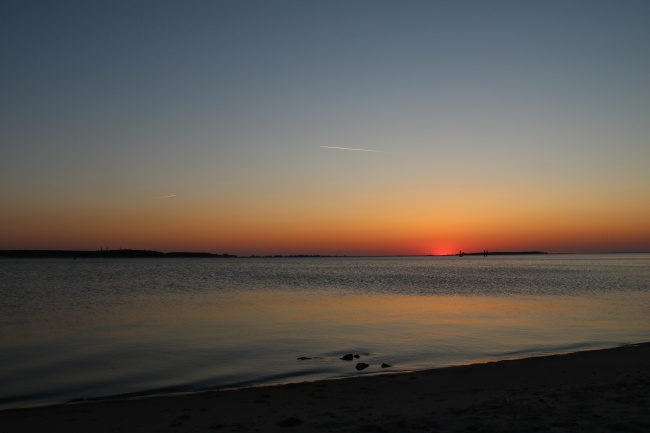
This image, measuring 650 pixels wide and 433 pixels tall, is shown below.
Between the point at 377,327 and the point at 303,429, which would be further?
the point at 377,327

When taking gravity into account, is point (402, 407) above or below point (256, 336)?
above

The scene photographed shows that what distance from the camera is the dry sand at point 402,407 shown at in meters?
8.99

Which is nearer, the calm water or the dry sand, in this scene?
the dry sand

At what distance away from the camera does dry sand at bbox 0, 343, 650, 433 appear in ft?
29.5

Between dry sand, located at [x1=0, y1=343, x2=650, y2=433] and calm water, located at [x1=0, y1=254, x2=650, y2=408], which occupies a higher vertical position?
dry sand, located at [x1=0, y1=343, x2=650, y2=433]

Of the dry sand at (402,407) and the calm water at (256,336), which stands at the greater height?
the dry sand at (402,407)

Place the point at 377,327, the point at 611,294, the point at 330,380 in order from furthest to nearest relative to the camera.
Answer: the point at 611,294, the point at 377,327, the point at 330,380

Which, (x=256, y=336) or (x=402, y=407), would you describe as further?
(x=256, y=336)

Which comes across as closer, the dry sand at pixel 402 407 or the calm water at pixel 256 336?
the dry sand at pixel 402 407

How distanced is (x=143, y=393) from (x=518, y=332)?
54.6ft

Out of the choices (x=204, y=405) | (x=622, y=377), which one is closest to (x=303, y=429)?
(x=204, y=405)

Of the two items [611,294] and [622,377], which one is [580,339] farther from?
[611,294]

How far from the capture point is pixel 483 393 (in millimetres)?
11867

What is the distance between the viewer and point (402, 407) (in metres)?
10.6
